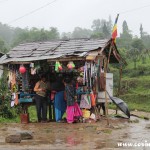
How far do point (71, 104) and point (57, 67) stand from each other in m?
1.47

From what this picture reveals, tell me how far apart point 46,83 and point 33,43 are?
220 centimetres

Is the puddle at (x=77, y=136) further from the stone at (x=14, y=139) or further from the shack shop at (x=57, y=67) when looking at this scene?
the shack shop at (x=57, y=67)

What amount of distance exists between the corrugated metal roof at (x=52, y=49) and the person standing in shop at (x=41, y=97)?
3.15ft

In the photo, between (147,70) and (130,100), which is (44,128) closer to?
(130,100)

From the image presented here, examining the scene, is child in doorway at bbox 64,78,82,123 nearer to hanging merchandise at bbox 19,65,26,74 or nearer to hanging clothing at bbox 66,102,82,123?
hanging clothing at bbox 66,102,82,123

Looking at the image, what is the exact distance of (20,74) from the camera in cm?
1445

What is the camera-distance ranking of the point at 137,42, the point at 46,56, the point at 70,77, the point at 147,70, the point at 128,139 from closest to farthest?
the point at 128,139, the point at 46,56, the point at 70,77, the point at 147,70, the point at 137,42

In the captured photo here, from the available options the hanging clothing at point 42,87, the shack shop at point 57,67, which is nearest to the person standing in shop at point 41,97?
the hanging clothing at point 42,87

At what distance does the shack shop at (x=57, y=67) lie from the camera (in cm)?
1307

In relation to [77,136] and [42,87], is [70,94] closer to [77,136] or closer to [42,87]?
[42,87]

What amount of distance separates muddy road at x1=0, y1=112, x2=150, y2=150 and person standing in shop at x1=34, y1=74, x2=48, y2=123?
2.35 ft

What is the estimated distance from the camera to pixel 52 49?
14039mm

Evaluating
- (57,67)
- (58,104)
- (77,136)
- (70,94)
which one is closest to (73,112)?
(70,94)

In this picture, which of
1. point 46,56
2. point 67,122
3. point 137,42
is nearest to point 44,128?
point 67,122
